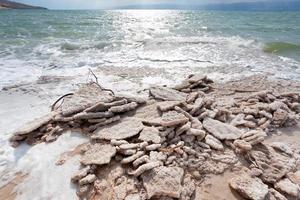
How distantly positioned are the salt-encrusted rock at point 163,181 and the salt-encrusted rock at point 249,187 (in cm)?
77

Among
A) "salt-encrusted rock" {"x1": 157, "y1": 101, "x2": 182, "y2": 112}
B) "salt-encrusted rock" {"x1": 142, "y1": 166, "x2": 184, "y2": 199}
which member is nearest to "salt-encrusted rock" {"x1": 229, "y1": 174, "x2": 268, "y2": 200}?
"salt-encrusted rock" {"x1": 142, "y1": 166, "x2": 184, "y2": 199}

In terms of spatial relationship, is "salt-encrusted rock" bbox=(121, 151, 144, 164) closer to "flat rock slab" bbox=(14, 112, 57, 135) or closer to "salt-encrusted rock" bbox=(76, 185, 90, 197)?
"salt-encrusted rock" bbox=(76, 185, 90, 197)

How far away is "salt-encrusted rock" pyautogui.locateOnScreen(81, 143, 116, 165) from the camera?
3739mm

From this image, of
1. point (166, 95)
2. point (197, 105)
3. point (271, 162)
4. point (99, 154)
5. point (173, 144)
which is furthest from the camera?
point (166, 95)

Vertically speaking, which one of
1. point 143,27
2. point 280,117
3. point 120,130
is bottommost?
point 143,27

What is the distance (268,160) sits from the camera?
404 cm

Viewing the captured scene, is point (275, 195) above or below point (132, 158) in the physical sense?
below

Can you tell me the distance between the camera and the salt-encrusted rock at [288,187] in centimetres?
344

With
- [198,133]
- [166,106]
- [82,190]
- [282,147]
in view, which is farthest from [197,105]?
[82,190]

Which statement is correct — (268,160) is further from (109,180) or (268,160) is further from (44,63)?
(44,63)

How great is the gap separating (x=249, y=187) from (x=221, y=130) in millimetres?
1320

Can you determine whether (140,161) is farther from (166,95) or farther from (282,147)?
(282,147)

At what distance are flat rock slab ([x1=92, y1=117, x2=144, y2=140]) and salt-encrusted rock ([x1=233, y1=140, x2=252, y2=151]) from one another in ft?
5.33

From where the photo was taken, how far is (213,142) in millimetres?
4297
